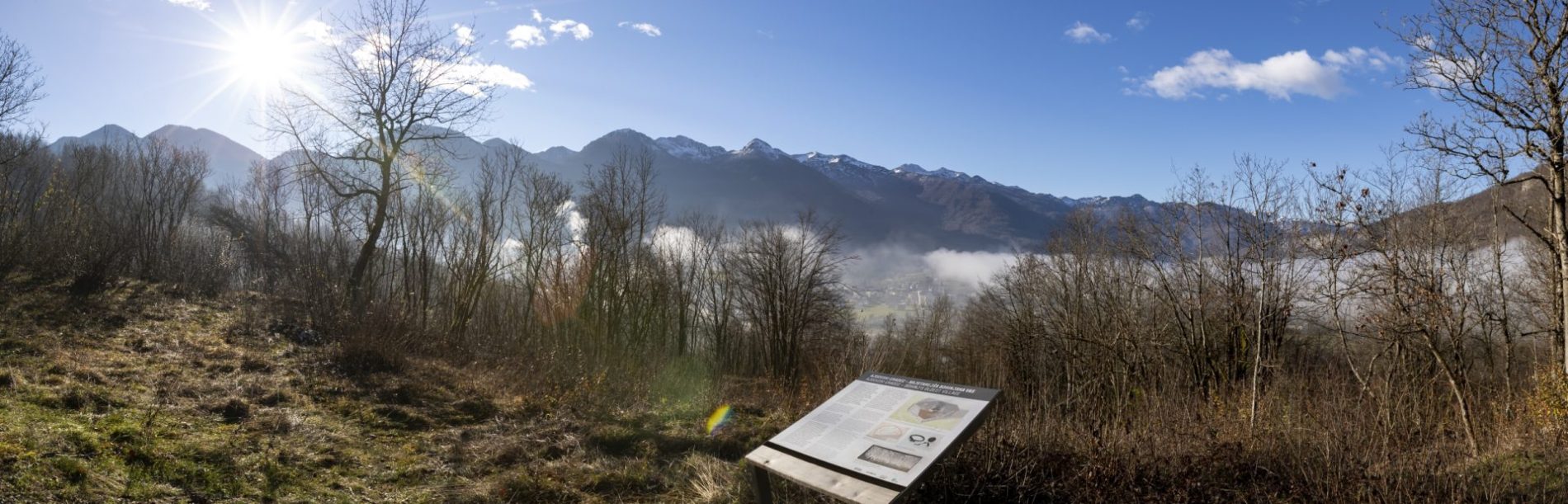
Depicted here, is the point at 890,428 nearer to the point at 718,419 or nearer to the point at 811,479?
the point at 811,479

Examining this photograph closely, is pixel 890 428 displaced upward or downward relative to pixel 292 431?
upward

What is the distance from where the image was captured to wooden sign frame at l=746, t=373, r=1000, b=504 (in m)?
3.89

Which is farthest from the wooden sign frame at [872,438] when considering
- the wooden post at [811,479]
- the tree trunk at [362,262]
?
the tree trunk at [362,262]

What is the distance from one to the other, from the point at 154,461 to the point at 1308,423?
37.9ft

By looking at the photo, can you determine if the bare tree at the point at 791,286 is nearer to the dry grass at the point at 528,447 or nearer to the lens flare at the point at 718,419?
the lens flare at the point at 718,419

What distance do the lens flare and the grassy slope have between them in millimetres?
182

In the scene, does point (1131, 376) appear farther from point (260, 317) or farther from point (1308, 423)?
point (260, 317)

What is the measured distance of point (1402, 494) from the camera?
5.61 m

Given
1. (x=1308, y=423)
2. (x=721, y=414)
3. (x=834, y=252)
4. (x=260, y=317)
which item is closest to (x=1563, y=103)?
(x=1308, y=423)

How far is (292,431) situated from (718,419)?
4650 mm

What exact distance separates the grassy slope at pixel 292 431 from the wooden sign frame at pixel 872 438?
1.66 meters

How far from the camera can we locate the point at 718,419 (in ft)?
29.2

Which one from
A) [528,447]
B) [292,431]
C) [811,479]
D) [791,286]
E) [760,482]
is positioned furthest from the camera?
[791,286]

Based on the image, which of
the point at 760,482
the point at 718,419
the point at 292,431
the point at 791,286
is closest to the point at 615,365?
the point at 718,419
